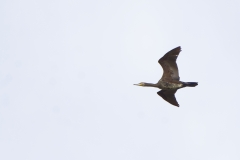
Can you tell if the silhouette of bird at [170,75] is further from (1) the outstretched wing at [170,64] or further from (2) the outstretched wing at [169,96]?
(2) the outstretched wing at [169,96]

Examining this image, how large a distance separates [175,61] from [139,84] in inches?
126

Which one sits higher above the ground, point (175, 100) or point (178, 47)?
Result: point (178, 47)

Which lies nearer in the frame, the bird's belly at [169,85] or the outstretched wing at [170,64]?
the outstretched wing at [170,64]

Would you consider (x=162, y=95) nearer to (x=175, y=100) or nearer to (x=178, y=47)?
(x=175, y=100)

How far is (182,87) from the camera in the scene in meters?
42.8

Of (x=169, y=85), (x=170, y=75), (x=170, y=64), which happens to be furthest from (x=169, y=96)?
(x=170, y=64)

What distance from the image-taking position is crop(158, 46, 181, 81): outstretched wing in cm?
4234

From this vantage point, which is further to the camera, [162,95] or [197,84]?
[162,95]

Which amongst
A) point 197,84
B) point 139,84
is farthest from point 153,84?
point 197,84

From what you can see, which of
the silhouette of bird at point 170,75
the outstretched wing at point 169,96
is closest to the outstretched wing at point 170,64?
the silhouette of bird at point 170,75

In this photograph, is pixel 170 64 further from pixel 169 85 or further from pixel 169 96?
pixel 169 96

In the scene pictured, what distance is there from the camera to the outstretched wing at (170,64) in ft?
139

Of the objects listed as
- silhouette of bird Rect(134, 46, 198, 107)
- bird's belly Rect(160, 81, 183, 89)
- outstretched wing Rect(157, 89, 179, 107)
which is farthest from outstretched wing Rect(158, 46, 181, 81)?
outstretched wing Rect(157, 89, 179, 107)

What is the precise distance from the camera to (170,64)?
4297cm
